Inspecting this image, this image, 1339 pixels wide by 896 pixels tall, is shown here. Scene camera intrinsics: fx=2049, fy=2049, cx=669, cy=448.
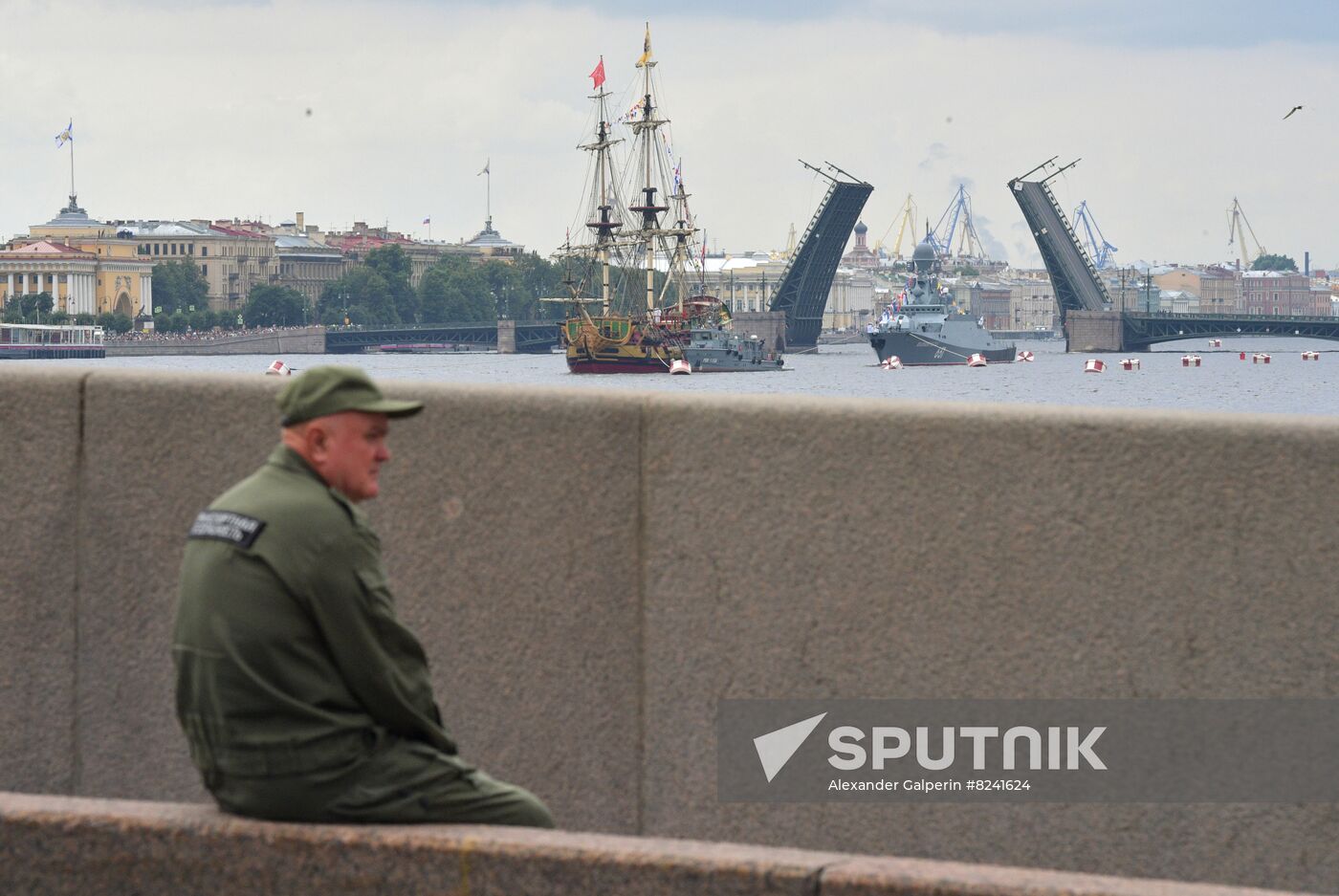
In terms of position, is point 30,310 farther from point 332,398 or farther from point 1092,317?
point 332,398

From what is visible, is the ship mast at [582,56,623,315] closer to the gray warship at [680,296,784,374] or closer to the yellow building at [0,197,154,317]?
the gray warship at [680,296,784,374]

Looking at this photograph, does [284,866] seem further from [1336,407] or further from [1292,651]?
[1336,407]

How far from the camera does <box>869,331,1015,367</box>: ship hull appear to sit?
9069 centimetres

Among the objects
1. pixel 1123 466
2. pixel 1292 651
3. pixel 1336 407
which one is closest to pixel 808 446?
pixel 1123 466

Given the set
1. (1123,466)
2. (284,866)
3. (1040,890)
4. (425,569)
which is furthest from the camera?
(425,569)

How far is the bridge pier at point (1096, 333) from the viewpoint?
10138cm

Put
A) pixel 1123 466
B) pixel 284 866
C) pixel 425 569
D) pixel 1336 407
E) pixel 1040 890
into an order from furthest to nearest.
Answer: pixel 1336 407 < pixel 425 569 < pixel 1123 466 < pixel 284 866 < pixel 1040 890

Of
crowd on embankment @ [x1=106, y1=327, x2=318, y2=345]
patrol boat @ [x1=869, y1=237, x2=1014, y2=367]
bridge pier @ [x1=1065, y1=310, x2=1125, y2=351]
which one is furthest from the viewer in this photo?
crowd on embankment @ [x1=106, y1=327, x2=318, y2=345]

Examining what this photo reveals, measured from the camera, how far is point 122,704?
11.3 feet

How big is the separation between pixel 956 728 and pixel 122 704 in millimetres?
1385

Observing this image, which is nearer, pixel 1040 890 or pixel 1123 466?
pixel 1040 890

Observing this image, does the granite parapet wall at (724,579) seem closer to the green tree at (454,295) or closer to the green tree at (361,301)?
the green tree at (361,301)

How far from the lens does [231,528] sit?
244 centimetres
